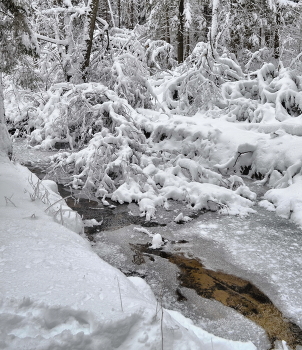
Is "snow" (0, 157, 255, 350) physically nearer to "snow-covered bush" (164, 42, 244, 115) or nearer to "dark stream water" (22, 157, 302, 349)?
"dark stream water" (22, 157, 302, 349)

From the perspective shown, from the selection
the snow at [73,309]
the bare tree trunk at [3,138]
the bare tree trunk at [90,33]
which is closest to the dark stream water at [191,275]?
the snow at [73,309]

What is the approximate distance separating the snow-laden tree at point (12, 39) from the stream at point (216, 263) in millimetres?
1672

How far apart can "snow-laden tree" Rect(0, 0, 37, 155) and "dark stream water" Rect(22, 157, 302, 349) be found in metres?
1.77

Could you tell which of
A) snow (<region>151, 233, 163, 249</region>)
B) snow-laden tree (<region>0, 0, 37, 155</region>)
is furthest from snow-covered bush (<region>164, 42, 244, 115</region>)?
snow (<region>151, 233, 163, 249</region>)

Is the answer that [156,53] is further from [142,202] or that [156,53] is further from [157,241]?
[157,241]

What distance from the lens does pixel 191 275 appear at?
392 cm

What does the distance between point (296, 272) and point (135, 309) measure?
2.62 m

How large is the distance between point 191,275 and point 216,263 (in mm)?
420

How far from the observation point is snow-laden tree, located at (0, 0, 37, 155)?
5.32 meters

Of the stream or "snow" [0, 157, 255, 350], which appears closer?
"snow" [0, 157, 255, 350]

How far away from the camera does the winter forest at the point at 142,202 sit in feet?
6.70

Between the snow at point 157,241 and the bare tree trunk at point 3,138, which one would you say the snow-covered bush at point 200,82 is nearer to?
the bare tree trunk at point 3,138

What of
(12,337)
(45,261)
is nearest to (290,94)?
(45,261)

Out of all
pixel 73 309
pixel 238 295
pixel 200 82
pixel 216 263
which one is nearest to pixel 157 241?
pixel 216 263
